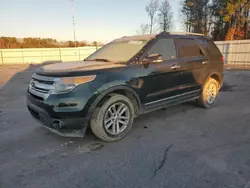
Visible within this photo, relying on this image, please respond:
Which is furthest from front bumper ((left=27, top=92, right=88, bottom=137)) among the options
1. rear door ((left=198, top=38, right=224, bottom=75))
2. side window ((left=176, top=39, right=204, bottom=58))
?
rear door ((left=198, top=38, right=224, bottom=75))

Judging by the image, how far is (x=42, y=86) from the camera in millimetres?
3281

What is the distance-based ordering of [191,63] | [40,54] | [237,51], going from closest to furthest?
[191,63], [237,51], [40,54]

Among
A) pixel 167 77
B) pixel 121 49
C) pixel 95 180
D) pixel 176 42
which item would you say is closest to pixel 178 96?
pixel 167 77

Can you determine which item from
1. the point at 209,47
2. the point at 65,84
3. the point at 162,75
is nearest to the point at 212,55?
the point at 209,47

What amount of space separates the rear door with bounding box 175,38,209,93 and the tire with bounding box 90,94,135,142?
155 centimetres

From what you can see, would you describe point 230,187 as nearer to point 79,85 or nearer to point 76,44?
point 79,85

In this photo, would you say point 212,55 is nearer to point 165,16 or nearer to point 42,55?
point 42,55

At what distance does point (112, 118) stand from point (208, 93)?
2996 mm

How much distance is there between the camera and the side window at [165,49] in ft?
13.2

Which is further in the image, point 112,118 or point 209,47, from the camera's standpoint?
point 209,47

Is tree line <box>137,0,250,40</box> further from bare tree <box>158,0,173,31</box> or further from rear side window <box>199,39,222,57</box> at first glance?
rear side window <box>199,39,222,57</box>

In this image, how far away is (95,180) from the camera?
8.20ft

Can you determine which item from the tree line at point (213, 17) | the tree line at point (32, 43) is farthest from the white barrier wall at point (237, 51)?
the tree line at point (32, 43)

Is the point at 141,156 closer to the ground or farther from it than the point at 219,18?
closer to the ground
